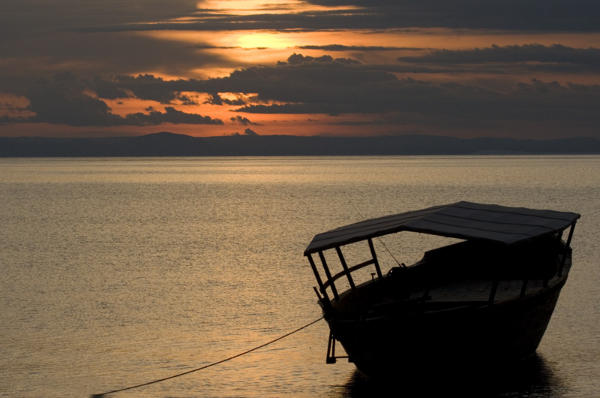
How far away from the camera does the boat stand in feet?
65.4

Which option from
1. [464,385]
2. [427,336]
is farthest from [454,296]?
[427,336]

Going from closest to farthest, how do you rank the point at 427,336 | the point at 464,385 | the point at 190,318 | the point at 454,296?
the point at 427,336 < the point at 464,385 < the point at 454,296 < the point at 190,318

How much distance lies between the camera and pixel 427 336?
780 inches

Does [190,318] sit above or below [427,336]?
below

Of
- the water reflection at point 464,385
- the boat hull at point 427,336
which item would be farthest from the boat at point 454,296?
the water reflection at point 464,385

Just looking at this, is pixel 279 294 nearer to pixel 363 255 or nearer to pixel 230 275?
pixel 230 275

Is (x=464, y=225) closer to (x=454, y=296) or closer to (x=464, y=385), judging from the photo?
(x=454, y=296)

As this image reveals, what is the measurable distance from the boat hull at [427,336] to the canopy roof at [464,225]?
1.74 metres

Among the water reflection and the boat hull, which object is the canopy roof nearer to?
the boat hull

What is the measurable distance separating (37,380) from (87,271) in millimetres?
21973

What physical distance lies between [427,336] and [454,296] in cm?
486

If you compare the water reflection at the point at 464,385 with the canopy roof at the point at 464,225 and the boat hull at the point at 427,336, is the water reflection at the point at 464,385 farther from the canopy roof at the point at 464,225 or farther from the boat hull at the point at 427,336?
the canopy roof at the point at 464,225

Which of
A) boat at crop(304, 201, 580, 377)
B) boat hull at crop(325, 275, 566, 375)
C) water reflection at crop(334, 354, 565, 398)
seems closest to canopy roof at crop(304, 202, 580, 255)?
boat at crop(304, 201, 580, 377)

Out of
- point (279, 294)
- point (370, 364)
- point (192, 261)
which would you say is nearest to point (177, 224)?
point (192, 261)
